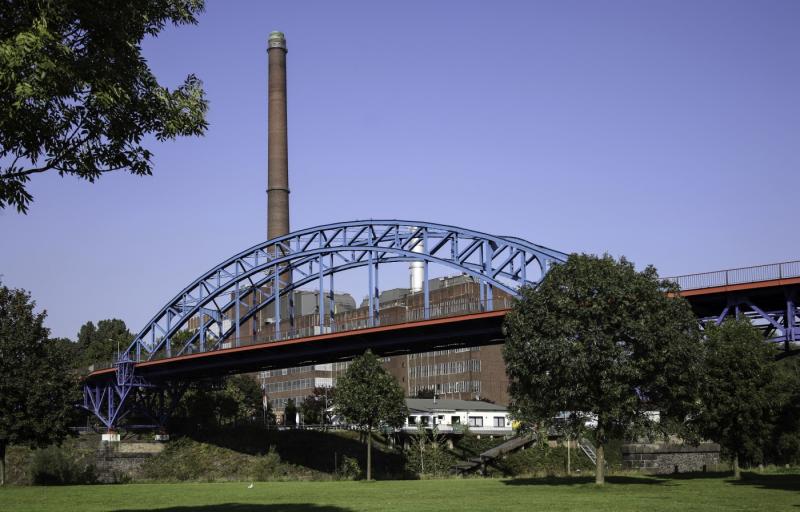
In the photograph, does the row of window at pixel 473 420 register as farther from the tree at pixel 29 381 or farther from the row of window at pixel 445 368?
the tree at pixel 29 381

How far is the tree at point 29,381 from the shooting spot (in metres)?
61.6

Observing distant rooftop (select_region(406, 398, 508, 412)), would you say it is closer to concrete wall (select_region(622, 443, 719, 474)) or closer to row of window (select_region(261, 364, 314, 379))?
concrete wall (select_region(622, 443, 719, 474))

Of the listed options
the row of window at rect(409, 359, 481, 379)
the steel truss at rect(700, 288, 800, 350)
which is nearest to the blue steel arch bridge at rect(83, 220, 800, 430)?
the steel truss at rect(700, 288, 800, 350)

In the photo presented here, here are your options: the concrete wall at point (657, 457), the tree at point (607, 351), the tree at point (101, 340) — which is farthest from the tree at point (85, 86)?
the tree at point (101, 340)

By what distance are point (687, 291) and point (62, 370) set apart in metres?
41.8

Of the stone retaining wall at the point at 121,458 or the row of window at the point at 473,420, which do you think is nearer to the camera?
the stone retaining wall at the point at 121,458

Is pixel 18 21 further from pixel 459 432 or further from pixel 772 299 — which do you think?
pixel 459 432

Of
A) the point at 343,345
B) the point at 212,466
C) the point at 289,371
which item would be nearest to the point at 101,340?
the point at 289,371

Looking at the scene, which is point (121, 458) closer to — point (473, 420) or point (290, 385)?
point (473, 420)

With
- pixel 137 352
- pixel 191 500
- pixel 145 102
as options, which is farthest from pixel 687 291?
pixel 137 352

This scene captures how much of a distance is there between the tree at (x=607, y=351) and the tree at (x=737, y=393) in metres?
2.04

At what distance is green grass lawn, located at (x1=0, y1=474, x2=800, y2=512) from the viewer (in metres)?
34.3

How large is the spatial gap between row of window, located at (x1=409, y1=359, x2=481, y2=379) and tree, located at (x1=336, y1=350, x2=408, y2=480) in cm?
8561

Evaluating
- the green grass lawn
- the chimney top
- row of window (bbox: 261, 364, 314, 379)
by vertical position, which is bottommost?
the green grass lawn
